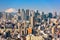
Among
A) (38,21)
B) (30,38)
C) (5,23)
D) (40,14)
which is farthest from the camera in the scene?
Result: (40,14)

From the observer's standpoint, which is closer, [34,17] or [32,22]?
[32,22]

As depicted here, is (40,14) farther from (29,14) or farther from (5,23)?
(5,23)

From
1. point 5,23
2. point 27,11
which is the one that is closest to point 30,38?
point 5,23

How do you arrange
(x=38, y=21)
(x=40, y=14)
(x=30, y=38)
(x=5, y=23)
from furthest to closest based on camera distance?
(x=40, y=14) < (x=38, y=21) < (x=5, y=23) < (x=30, y=38)

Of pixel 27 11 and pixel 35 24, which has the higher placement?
pixel 27 11

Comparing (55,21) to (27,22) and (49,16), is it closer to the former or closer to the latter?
(49,16)

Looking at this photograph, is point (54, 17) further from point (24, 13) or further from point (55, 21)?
point (24, 13)

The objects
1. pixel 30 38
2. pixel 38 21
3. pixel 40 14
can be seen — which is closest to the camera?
pixel 30 38

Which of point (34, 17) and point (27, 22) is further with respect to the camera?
point (34, 17)

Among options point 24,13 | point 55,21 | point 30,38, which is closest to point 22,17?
point 24,13
